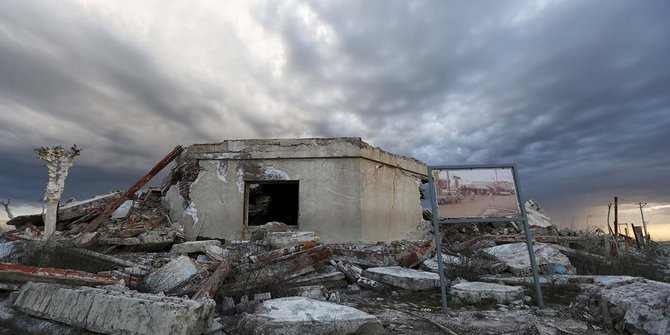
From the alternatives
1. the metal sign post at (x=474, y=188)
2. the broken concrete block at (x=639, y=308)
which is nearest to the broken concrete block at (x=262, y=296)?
the metal sign post at (x=474, y=188)

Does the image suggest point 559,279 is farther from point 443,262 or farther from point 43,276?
point 43,276

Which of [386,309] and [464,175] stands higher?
[464,175]

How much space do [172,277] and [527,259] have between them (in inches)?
241

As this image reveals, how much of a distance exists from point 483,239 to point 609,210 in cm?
905

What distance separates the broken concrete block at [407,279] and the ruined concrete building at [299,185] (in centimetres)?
257

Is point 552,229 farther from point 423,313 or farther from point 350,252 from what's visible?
point 423,313

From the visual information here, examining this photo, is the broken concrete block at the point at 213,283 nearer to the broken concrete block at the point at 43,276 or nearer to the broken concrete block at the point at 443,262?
the broken concrete block at the point at 43,276

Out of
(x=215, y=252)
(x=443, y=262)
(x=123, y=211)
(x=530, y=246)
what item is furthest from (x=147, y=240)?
(x=530, y=246)

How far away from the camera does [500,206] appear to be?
485cm

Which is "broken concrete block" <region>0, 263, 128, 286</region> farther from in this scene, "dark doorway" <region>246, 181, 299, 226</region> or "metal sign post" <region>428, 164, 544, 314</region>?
"dark doorway" <region>246, 181, 299, 226</region>

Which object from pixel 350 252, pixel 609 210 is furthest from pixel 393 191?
pixel 609 210

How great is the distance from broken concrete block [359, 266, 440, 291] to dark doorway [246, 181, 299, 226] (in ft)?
19.5

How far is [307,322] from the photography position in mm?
3279

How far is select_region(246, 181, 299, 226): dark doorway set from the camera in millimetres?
11195
